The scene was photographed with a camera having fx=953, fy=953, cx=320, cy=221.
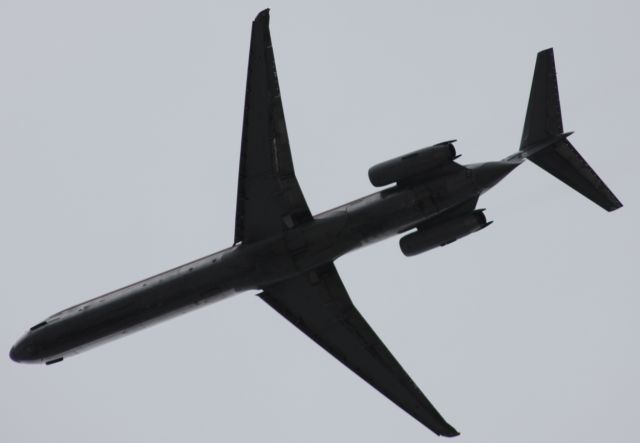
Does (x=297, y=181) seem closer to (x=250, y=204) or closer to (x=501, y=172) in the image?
(x=250, y=204)

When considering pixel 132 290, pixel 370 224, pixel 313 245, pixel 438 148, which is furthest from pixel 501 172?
pixel 132 290

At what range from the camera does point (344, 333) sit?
4066 cm

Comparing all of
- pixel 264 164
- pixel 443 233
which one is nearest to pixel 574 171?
pixel 443 233

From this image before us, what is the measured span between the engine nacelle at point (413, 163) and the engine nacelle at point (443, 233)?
2350mm

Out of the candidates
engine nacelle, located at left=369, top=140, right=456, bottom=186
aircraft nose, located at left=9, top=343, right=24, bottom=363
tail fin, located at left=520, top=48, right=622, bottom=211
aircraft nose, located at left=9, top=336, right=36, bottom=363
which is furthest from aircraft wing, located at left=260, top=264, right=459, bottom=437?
aircraft nose, located at left=9, top=343, right=24, bottom=363

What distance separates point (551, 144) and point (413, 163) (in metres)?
5.85

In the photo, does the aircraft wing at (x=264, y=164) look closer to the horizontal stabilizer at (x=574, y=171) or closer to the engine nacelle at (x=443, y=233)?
the engine nacelle at (x=443, y=233)

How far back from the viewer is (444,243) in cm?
3706

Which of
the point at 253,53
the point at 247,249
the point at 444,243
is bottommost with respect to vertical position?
the point at 444,243

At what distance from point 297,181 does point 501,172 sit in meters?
7.95

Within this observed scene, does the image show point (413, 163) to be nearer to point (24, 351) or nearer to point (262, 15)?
point (262, 15)

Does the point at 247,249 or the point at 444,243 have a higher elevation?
the point at 247,249

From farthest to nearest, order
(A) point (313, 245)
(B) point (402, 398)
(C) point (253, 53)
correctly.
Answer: (B) point (402, 398), (A) point (313, 245), (C) point (253, 53)

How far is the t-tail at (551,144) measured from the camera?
123 feet
